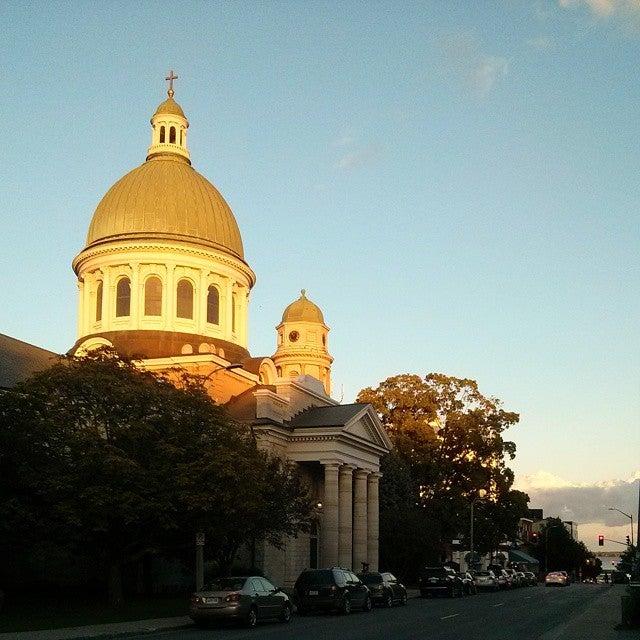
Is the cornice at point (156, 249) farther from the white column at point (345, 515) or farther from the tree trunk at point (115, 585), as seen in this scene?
the tree trunk at point (115, 585)

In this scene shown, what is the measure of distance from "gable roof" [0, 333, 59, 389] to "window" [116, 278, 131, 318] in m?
9.80

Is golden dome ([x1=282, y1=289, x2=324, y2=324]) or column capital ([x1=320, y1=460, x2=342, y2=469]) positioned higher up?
golden dome ([x1=282, y1=289, x2=324, y2=324])

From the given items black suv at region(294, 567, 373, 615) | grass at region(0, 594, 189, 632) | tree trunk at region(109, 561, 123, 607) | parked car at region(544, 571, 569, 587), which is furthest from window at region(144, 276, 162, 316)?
parked car at region(544, 571, 569, 587)

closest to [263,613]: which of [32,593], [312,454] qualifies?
[32,593]

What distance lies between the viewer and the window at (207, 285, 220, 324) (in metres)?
66.4

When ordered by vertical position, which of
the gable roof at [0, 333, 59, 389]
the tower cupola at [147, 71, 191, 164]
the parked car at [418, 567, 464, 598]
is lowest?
the parked car at [418, 567, 464, 598]

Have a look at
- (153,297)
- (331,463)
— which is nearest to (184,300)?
(153,297)

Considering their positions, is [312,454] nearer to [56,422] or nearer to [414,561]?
[414,561]

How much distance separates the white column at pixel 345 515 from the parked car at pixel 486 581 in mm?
10780

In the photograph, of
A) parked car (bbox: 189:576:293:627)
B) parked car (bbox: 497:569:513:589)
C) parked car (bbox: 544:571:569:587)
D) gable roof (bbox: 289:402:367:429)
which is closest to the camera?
parked car (bbox: 189:576:293:627)

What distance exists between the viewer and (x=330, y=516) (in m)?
56.8

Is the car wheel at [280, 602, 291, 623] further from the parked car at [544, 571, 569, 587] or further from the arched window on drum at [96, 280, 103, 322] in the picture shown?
the parked car at [544, 571, 569, 587]

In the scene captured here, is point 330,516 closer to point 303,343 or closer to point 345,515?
point 345,515

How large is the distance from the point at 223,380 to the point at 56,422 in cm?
2632
